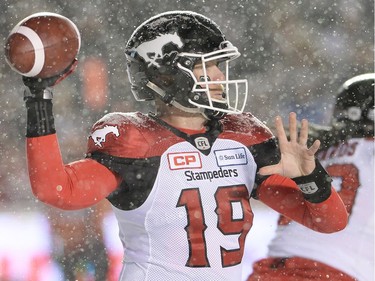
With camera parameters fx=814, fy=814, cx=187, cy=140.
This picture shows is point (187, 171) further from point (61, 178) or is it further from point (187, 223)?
point (61, 178)

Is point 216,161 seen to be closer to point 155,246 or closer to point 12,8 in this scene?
point 155,246

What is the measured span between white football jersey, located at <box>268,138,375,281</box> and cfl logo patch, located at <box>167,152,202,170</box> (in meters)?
1.15

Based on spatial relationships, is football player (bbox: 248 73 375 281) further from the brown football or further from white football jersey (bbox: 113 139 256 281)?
the brown football

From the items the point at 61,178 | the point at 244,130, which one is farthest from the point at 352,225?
the point at 61,178

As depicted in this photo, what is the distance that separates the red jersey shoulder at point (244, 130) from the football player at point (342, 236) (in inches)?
34.8

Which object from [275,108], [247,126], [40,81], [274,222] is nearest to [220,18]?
[275,108]

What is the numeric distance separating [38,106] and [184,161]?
490 mm

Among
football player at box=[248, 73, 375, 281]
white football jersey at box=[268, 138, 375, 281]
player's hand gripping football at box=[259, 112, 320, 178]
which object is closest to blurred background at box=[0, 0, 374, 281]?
football player at box=[248, 73, 375, 281]

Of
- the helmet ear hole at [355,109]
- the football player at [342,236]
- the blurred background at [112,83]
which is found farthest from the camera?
the blurred background at [112,83]

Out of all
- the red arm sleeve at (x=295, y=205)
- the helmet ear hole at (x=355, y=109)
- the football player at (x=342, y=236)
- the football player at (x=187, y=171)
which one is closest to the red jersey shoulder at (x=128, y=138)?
the football player at (x=187, y=171)

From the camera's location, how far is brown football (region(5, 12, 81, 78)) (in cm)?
225

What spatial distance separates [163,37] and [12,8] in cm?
355

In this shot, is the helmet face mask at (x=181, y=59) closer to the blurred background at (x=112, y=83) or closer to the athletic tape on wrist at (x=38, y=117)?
the athletic tape on wrist at (x=38, y=117)

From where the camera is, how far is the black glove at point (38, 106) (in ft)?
7.32
